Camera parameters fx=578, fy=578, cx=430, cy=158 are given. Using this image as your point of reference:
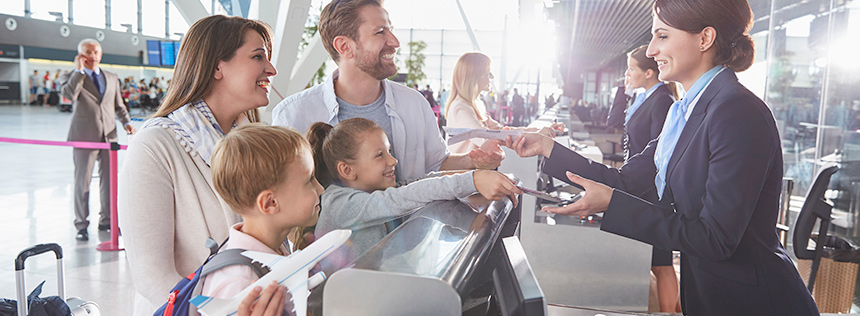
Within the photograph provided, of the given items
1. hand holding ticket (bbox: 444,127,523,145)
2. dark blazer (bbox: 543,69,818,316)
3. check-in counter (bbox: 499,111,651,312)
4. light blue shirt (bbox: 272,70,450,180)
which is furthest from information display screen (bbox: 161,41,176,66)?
dark blazer (bbox: 543,69,818,316)

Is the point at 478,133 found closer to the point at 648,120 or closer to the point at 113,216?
the point at 648,120

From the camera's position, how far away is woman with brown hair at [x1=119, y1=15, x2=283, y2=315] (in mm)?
1512

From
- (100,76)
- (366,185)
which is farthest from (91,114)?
(366,185)

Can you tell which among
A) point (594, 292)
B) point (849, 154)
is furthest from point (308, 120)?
point (849, 154)

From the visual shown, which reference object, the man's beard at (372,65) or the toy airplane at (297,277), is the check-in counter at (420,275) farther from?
the man's beard at (372,65)

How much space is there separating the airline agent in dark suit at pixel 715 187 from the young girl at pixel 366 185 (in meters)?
0.25

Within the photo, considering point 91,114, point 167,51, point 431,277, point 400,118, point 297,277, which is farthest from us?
point 167,51

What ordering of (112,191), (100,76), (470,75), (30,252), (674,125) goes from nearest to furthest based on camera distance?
(674,125) < (30,252) < (470,75) < (112,191) < (100,76)

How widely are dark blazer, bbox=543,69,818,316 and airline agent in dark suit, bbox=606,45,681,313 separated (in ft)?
5.95

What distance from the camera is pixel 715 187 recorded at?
149cm

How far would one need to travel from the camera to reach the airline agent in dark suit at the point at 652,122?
12.0 feet

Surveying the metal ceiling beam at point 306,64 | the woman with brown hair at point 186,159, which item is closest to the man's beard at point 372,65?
the woman with brown hair at point 186,159

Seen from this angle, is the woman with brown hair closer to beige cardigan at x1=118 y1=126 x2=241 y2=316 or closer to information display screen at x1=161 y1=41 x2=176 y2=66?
beige cardigan at x1=118 y1=126 x2=241 y2=316

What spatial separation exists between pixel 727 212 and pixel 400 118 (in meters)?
1.28
